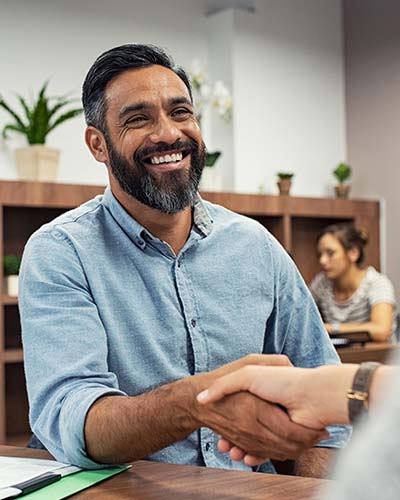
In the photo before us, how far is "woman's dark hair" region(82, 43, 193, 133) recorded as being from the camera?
1.83 m

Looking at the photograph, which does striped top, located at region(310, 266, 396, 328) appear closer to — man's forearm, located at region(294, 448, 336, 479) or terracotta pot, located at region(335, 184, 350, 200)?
terracotta pot, located at region(335, 184, 350, 200)

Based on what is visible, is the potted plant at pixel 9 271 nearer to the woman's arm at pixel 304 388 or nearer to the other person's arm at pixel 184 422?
the other person's arm at pixel 184 422

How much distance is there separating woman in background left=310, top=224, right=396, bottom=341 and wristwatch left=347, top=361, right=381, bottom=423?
3730mm

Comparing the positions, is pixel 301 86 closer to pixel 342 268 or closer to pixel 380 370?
pixel 342 268

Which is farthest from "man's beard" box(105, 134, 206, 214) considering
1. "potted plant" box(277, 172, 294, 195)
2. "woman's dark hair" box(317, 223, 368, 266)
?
"potted plant" box(277, 172, 294, 195)

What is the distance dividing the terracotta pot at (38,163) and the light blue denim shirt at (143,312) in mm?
2428

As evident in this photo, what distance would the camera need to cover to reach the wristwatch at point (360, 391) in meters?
1.00

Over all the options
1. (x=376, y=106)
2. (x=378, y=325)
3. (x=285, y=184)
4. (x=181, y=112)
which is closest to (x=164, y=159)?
(x=181, y=112)

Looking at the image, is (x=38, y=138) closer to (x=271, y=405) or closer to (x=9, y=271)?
(x=9, y=271)

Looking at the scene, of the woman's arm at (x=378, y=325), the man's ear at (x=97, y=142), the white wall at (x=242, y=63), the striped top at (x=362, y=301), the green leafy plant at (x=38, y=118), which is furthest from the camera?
the striped top at (x=362, y=301)

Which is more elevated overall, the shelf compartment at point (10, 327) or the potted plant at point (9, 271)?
the potted plant at point (9, 271)

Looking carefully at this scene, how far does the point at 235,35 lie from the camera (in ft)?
17.4

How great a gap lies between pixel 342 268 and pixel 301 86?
1.44 m

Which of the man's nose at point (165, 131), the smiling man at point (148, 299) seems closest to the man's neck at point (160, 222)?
the smiling man at point (148, 299)
